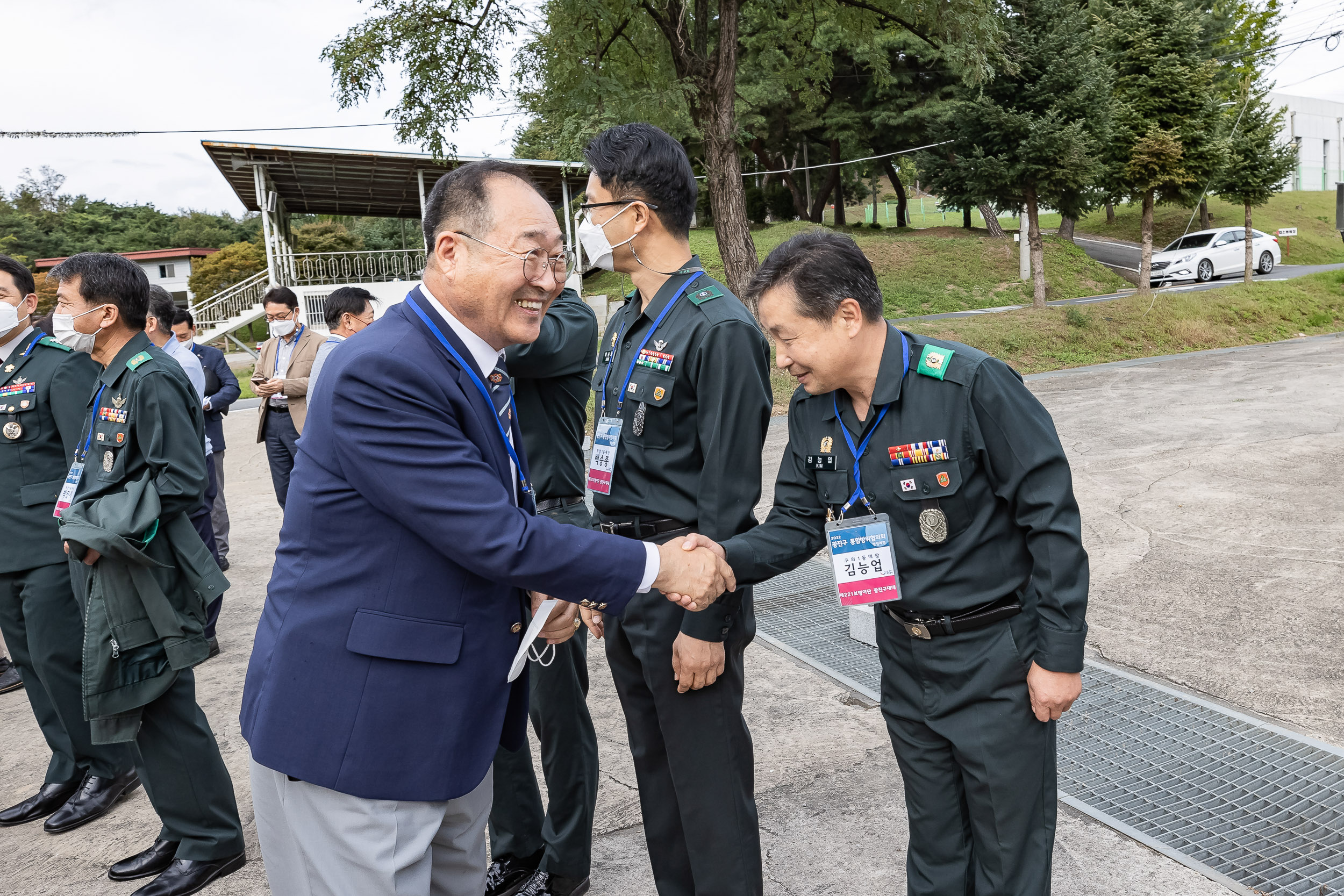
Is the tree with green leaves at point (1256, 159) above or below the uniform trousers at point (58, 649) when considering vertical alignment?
above

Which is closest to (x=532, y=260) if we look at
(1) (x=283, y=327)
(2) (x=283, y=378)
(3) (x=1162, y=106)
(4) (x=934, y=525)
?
(4) (x=934, y=525)

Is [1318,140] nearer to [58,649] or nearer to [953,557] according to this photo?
[953,557]

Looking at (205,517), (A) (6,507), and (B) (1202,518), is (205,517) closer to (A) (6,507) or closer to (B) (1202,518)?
(A) (6,507)

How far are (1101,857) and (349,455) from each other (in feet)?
8.32

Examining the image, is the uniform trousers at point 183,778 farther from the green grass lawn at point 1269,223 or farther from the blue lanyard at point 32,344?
the green grass lawn at point 1269,223

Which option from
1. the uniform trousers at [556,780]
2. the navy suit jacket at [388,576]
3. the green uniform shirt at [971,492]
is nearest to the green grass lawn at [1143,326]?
the uniform trousers at [556,780]

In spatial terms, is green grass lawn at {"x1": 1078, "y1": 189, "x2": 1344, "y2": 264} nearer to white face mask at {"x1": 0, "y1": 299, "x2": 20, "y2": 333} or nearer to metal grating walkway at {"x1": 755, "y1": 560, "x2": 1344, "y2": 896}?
metal grating walkway at {"x1": 755, "y1": 560, "x2": 1344, "y2": 896}

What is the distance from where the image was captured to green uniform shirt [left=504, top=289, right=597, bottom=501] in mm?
2770

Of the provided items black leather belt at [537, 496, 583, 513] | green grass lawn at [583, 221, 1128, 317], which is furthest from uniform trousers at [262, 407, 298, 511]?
green grass lawn at [583, 221, 1128, 317]

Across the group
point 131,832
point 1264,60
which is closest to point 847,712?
point 131,832

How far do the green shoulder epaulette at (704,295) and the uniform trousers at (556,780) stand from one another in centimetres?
81

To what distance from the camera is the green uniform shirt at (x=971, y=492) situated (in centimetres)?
190

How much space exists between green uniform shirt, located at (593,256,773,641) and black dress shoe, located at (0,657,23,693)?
13.8 feet

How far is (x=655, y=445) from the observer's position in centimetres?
236
